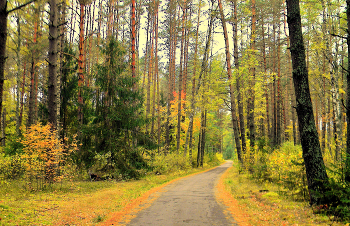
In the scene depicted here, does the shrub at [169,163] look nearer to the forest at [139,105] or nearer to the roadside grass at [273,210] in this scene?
the forest at [139,105]

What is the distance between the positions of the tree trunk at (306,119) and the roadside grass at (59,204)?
19.3 feet

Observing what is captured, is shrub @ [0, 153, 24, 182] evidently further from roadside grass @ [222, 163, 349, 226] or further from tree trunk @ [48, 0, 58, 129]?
roadside grass @ [222, 163, 349, 226]

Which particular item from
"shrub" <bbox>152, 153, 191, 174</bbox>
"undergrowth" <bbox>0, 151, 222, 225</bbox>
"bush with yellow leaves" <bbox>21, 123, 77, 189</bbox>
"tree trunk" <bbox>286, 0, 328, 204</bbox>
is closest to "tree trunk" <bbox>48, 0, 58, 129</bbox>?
"bush with yellow leaves" <bbox>21, 123, 77, 189</bbox>

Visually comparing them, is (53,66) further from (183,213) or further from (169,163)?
(169,163)

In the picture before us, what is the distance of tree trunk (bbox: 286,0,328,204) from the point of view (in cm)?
595

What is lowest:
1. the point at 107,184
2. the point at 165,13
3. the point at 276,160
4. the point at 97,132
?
the point at 107,184

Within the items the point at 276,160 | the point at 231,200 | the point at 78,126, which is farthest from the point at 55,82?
the point at 276,160

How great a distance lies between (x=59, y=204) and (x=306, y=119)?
27.0ft

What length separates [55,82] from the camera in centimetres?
1044

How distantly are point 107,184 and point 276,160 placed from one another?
8.54m

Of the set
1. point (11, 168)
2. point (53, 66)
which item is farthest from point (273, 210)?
point (53, 66)

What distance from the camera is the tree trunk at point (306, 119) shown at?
595 cm

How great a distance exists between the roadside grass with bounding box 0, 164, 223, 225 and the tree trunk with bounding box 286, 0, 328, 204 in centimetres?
589

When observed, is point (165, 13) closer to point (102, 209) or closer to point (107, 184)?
point (107, 184)
